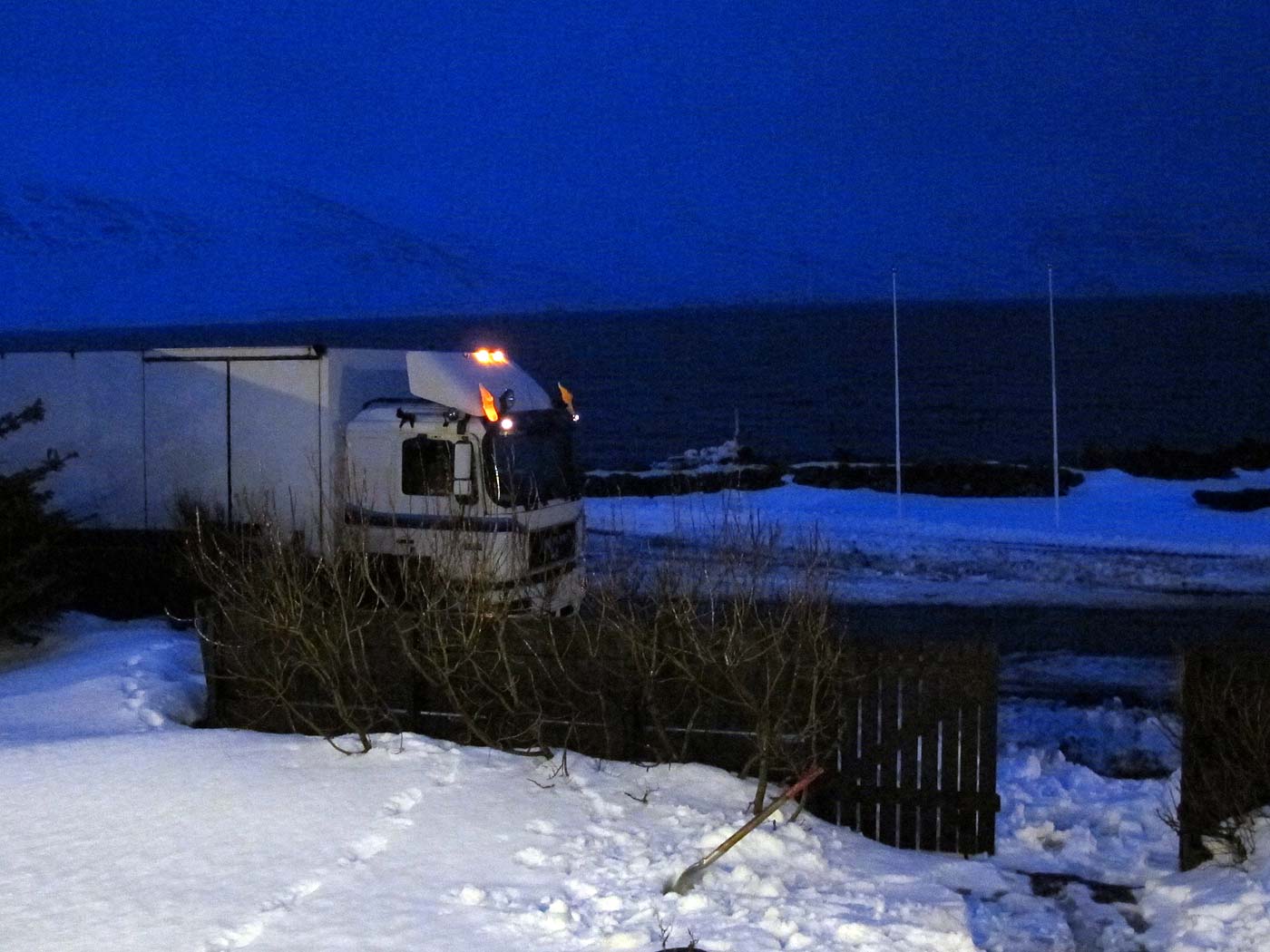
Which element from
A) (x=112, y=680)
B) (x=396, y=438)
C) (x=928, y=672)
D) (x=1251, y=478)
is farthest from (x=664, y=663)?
(x=1251, y=478)

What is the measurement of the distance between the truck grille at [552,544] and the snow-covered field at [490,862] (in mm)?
3869

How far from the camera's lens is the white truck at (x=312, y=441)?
12.2 metres

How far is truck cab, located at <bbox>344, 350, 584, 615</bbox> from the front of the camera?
12.0 m

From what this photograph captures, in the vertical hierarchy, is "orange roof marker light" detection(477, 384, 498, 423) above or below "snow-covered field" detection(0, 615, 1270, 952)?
above

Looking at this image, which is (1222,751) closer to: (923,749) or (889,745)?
(923,749)

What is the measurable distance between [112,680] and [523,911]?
17.4ft

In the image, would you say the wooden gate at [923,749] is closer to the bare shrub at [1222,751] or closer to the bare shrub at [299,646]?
the bare shrub at [1222,751]

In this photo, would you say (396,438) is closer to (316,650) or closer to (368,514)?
(368,514)

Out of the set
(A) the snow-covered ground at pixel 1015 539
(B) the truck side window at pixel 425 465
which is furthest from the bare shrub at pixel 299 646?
(A) the snow-covered ground at pixel 1015 539

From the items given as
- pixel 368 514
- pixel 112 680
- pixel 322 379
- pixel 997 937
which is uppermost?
pixel 322 379

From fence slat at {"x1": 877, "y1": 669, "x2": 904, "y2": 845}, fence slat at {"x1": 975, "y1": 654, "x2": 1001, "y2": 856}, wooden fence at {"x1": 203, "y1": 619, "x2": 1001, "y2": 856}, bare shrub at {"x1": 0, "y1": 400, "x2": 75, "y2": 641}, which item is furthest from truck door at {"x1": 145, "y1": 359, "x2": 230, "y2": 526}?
fence slat at {"x1": 975, "y1": 654, "x2": 1001, "y2": 856}

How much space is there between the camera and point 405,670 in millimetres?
8930

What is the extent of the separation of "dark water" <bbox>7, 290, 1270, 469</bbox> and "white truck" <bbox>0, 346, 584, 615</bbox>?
65.3 ft

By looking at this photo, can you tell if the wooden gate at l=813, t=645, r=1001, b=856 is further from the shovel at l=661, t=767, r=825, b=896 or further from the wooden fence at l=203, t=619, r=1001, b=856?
the shovel at l=661, t=767, r=825, b=896
